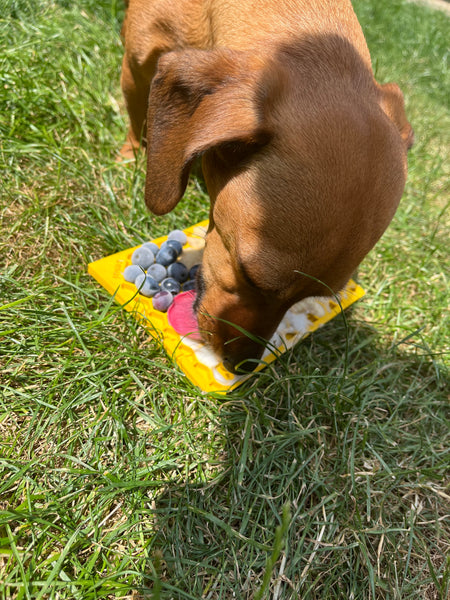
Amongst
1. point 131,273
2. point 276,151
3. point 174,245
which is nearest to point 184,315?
point 131,273

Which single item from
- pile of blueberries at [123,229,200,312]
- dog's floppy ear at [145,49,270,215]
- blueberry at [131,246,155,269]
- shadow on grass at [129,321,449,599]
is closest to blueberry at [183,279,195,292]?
pile of blueberries at [123,229,200,312]

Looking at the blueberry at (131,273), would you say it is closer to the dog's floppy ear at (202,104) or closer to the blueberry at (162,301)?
the blueberry at (162,301)

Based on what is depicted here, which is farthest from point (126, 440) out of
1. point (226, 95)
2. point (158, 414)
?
point (226, 95)

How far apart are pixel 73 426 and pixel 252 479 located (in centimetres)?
87

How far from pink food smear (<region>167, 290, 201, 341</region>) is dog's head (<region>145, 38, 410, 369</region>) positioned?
1.63ft

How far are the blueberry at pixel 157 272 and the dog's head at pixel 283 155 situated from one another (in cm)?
73

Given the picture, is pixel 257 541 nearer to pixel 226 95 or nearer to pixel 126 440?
pixel 126 440

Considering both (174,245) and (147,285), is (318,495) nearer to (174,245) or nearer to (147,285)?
(147,285)

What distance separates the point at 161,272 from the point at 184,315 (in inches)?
13.7

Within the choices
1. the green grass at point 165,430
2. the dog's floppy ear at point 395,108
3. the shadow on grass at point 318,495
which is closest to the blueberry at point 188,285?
the green grass at point 165,430

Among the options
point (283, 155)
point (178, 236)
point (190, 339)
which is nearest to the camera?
point (283, 155)

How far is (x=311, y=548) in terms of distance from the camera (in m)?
2.01

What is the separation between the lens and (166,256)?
9.12 feet

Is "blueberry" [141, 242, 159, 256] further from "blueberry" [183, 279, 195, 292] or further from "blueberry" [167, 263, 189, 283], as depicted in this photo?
"blueberry" [183, 279, 195, 292]
